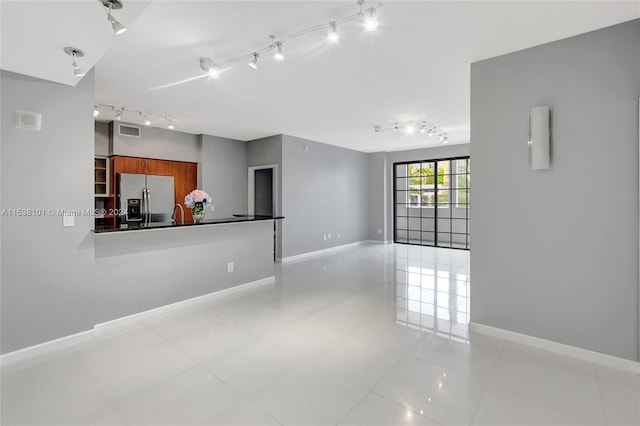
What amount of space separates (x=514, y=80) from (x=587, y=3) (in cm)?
78

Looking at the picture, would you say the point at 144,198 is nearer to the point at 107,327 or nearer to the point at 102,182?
the point at 102,182

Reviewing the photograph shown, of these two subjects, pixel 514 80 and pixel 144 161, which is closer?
pixel 514 80

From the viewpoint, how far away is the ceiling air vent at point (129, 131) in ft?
17.8

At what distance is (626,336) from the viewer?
7.92 feet

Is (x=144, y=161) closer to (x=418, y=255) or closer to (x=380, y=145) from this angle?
(x=380, y=145)

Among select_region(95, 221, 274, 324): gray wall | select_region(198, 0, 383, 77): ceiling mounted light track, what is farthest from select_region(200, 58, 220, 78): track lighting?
select_region(95, 221, 274, 324): gray wall

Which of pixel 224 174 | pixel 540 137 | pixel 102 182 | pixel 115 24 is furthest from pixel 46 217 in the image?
pixel 540 137

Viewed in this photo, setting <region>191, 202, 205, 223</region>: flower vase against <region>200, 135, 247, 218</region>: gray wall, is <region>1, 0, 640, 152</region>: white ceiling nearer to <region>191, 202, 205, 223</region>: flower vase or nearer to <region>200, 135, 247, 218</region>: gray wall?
<region>191, 202, 205, 223</region>: flower vase

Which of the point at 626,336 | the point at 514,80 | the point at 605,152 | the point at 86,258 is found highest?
the point at 514,80

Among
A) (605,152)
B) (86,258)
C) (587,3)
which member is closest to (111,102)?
(86,258)

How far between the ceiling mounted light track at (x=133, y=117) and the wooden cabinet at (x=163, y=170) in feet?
2.22

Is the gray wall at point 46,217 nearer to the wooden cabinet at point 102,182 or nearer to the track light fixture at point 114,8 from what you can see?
the track light fixture at point 114,8

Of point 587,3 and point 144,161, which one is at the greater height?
point 587,3

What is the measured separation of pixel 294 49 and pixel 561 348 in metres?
3.50
